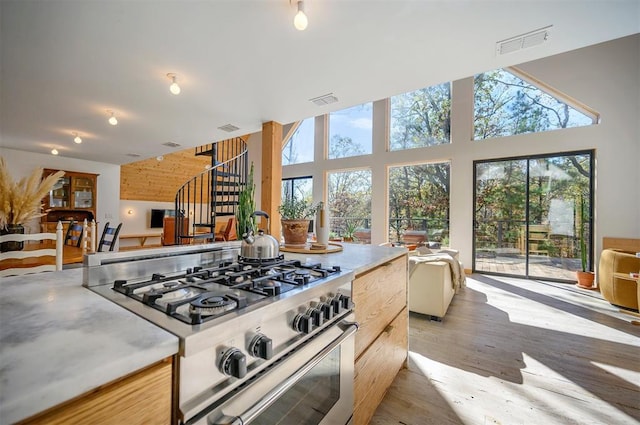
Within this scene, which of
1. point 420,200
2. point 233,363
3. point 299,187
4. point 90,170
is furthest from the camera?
point 299,187

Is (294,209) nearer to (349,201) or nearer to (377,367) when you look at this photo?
(377,367)

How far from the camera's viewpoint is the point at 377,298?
1455 mm

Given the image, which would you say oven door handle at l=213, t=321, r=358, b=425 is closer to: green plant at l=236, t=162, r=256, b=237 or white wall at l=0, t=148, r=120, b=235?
green plant at l=236, t=162, r=256, b=237

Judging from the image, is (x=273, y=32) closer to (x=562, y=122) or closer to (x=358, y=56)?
(x=358, y=56)

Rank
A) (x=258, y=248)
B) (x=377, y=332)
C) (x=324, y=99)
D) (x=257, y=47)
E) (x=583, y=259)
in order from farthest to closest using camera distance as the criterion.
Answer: (x=583, y=259) → (x=324, y=99) → (x=257, y=47) → (x=377, y=332) → (x=258, y=248)

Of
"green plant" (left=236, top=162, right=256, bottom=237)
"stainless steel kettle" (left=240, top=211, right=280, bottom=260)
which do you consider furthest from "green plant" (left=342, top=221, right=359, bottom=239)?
"stainless steel kettle" (left=240, top=211, right=280, bottom=260)

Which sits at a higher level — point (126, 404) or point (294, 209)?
point (294, 209)

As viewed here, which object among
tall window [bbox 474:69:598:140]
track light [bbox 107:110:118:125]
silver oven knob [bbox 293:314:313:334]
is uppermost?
tall window [bbox 474:69:598:140]

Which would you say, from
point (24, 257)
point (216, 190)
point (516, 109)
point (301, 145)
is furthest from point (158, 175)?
point (516, 109)

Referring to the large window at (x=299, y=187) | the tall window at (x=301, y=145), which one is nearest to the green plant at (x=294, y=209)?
the large window at (x=299, y=187)

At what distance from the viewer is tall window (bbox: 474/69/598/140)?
15.2ft

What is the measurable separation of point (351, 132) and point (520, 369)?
19.7 ft

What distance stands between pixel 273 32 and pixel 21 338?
Result: 1.88m

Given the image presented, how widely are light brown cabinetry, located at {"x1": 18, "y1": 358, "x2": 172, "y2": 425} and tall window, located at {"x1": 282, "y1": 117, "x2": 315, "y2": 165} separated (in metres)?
7.33
